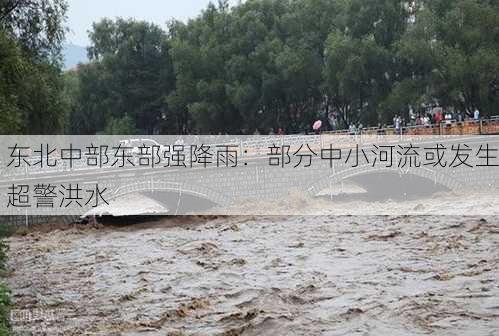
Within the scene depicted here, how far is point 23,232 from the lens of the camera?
83.3ft

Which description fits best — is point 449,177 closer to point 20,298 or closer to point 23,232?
point 23,232

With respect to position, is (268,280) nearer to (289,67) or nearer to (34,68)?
(34,68)

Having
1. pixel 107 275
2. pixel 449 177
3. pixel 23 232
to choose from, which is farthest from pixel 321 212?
pixel 107 275

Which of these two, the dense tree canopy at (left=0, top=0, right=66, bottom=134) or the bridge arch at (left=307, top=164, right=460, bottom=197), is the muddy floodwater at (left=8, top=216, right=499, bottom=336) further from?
the bridge arch at (left=307, top=164, right=460, bottom=197)

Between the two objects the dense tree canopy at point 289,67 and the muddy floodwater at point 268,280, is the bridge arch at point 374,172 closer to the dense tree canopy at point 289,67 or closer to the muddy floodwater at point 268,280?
the muddy floodwater at point 268,280

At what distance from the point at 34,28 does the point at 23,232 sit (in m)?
13.3

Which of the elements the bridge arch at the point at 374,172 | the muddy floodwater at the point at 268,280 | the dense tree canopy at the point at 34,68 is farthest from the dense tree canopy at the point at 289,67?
the dense tree canopy at the point at 34,68

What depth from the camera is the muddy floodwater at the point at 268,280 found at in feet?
38.1

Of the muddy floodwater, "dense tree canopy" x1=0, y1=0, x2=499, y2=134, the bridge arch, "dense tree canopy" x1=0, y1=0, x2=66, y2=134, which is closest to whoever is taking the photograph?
the muddy floodwater

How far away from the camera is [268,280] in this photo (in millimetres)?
15570

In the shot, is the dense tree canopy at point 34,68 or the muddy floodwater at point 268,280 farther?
the dense tree canopy at point 34,68

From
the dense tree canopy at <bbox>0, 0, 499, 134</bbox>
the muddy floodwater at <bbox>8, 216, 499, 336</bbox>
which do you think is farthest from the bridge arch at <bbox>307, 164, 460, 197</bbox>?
the dense tree canopy at <bbox>0, 0, 499, 134</bbox>

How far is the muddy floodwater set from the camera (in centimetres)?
1162

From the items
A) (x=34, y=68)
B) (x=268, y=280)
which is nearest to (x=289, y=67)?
(x=268, y=280)
